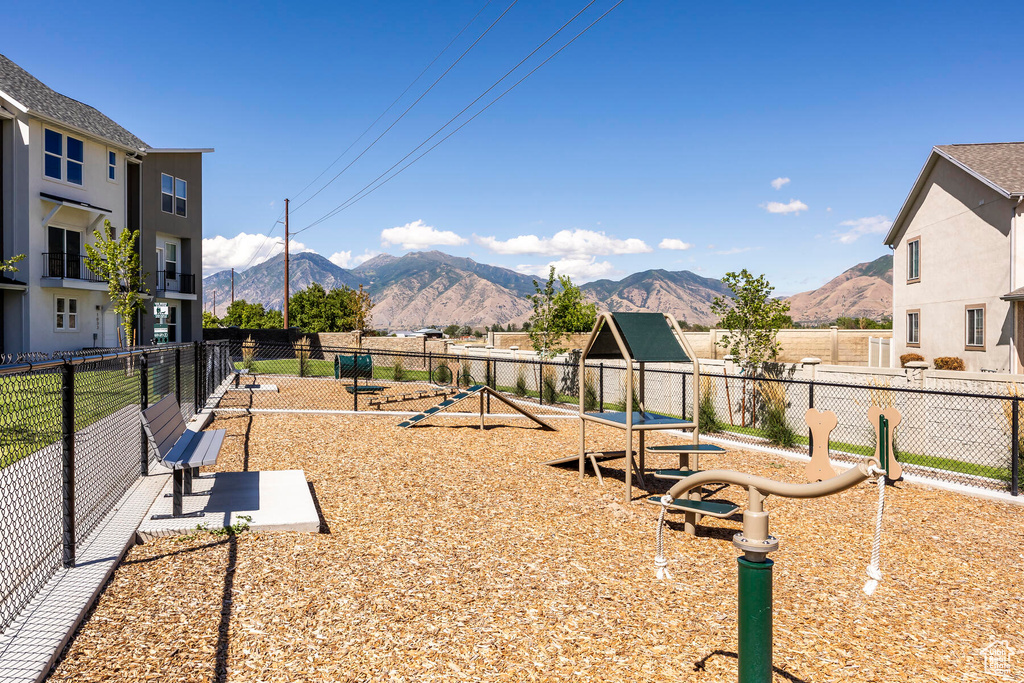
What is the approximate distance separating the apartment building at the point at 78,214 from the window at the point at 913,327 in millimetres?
29439

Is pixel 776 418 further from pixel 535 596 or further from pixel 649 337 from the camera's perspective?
pixel 535 596

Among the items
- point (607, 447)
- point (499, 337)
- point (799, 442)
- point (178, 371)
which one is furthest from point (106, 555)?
point (499, 337)

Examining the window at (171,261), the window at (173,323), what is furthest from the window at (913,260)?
the window at (173,323)

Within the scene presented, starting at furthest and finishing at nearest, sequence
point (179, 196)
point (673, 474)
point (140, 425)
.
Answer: point (179, 196) → point (140, 425) → point (673, 474)

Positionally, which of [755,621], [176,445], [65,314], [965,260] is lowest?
[176,445]

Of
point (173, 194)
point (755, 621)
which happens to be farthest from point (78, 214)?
point (755, 621)

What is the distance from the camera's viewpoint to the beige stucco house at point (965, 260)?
18625 millimetres

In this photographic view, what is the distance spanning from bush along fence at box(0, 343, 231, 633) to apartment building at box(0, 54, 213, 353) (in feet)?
54.6

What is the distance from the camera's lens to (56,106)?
2588 cm

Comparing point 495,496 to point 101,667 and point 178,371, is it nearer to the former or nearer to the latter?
point 101,667

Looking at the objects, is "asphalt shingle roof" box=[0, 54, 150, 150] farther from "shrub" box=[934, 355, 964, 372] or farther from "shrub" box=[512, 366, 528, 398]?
"shrub" box=[934, 355, 964, 372]

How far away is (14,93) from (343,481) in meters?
25.0

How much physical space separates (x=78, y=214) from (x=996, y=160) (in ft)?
115

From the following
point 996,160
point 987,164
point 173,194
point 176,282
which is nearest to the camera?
point 987,164
